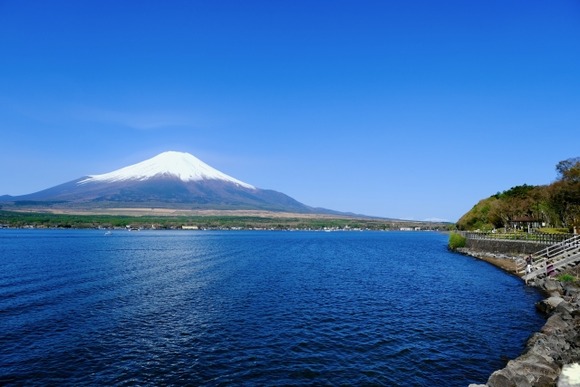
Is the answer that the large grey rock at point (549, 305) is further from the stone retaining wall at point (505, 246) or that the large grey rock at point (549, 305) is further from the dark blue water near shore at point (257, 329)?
the stone retaining wall at point (505, 246)

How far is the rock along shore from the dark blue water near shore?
149cm

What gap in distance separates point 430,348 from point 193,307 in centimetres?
1552

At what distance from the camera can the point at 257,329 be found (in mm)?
21766

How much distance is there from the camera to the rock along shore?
1268cm

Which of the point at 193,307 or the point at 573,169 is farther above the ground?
the point at 573,169

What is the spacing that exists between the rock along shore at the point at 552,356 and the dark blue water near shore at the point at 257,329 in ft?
4.89

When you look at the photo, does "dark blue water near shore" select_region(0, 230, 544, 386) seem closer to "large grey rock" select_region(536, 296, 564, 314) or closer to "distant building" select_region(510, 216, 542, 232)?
"large grey rock" select_region(536, 296, 564, 314)

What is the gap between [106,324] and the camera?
22359 mm

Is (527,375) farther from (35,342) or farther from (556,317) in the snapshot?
(35,342)

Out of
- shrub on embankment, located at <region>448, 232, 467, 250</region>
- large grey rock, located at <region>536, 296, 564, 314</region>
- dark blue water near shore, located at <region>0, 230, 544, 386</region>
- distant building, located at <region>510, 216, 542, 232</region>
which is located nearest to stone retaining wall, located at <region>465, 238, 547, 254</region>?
shrub on embankment, located at <region>448, 232, 467, 250</region>

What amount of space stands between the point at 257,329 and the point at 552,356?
526 inches

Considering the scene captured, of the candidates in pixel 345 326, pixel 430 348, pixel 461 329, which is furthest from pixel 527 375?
pixel 345 326

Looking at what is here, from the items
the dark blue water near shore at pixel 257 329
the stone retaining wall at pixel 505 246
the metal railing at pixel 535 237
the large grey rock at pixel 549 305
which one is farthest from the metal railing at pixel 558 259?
the large grey rock at pixel 549 305

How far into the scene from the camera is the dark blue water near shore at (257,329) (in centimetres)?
1577
